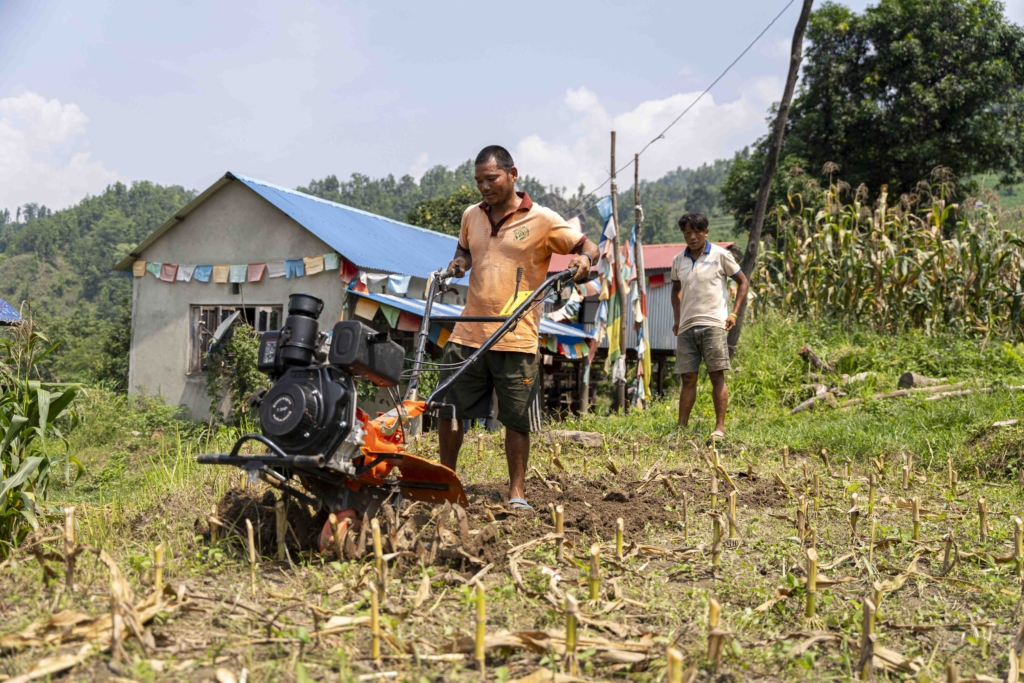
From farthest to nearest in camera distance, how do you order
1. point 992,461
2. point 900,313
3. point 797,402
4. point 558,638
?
point 900,313, point 797,402, point 992,461, point 558,638

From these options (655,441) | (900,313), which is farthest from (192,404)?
(900,313)

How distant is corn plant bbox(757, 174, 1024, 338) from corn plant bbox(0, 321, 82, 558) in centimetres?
956

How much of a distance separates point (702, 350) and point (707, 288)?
516mm

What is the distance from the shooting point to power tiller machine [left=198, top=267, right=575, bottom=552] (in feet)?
9.96

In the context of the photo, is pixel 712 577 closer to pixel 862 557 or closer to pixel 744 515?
pixel 862 557

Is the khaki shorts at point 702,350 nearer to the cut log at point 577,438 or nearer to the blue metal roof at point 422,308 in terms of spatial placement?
the cut log at point 577,438

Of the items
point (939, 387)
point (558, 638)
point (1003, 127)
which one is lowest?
point (558, 638)

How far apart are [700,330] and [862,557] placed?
3.39 meters

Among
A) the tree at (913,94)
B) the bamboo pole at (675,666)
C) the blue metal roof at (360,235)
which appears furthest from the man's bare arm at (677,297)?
the tree at (913,94)

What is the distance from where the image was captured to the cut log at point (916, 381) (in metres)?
8.48

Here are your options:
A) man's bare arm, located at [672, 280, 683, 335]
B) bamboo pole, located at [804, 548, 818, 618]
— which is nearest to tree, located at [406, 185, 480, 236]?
man's bare arm, located at [672, 280, 683, 335]

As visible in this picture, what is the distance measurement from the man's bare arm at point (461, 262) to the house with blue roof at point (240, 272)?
25.4 ft

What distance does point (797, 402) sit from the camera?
898 cm

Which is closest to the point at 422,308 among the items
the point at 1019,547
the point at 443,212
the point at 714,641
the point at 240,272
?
the point at 240,272
